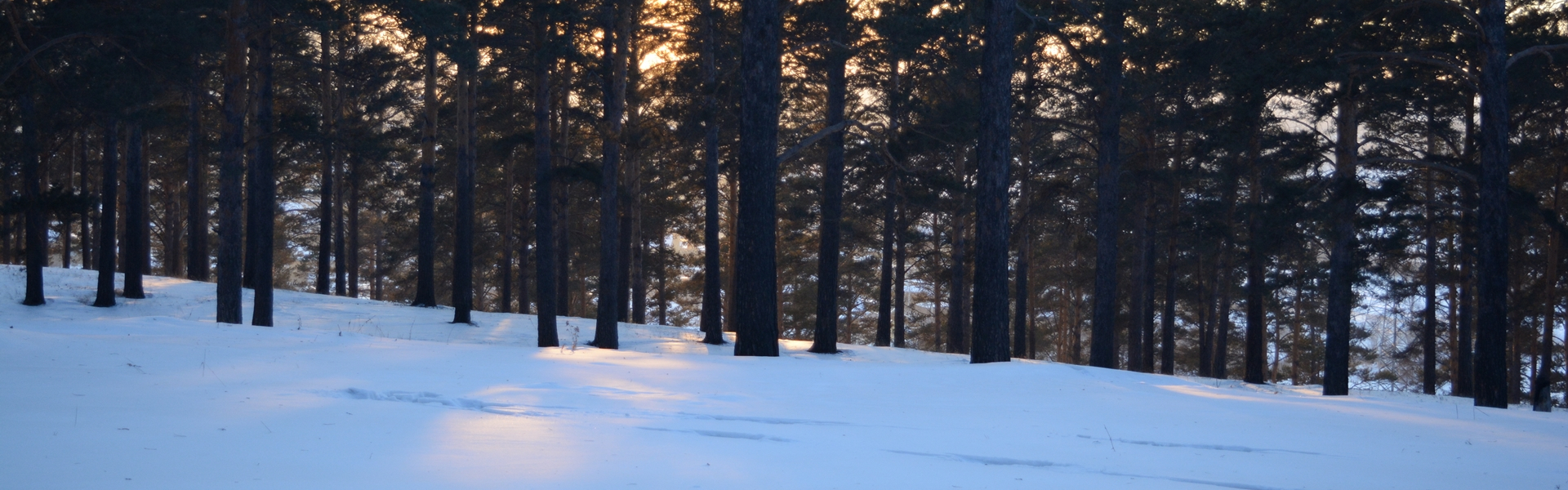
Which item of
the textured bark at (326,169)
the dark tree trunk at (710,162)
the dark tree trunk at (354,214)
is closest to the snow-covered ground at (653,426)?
the dark tree trunk at (710,162)

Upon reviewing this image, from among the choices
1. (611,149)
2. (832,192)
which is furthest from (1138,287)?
(611,149)

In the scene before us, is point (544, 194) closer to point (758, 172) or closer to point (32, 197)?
point (758, 172)

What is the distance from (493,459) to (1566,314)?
27.8 m

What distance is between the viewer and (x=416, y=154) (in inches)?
1219

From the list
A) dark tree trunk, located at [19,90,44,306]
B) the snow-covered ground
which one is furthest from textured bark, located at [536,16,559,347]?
dark tree trunk, located at [19,90,44,306]

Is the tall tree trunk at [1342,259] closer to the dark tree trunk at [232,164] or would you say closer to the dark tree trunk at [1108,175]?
the dark tree trunk at [1108,175]

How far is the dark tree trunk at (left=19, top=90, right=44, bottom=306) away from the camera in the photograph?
56.0 feet

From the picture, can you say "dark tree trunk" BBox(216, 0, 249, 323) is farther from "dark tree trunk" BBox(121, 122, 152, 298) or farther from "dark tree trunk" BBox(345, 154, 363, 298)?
"dark tree trunk" BBox(345, 154, 363, 298)

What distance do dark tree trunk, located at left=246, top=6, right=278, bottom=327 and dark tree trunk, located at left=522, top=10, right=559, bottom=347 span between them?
4.29 m

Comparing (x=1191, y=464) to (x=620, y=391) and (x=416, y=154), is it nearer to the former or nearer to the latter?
(x=620, y=391)

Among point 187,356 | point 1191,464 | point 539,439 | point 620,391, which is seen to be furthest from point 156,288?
point 1191,464

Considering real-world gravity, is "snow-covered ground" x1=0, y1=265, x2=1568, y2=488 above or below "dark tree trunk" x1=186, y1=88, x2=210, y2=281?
below

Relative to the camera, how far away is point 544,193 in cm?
1698

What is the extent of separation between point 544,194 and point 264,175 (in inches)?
206
